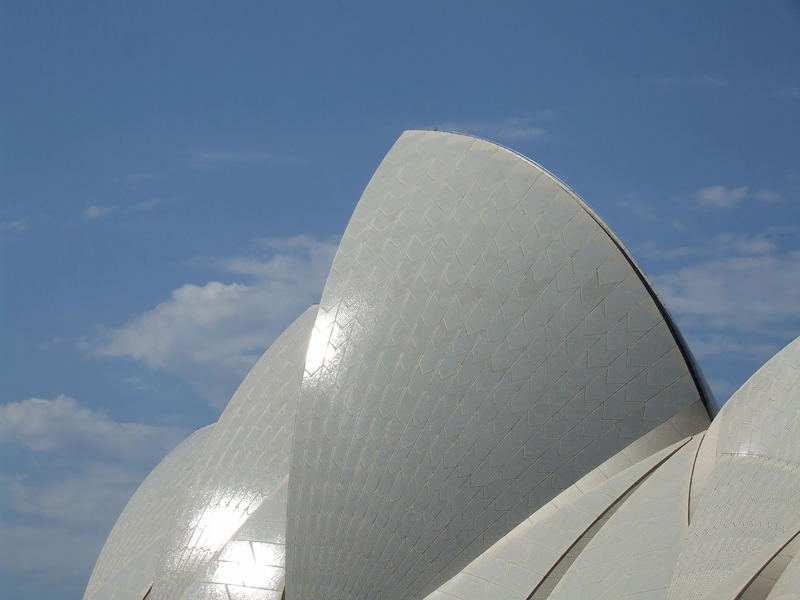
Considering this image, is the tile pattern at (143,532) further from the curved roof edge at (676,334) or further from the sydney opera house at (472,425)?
the curved roof edge at (676,334)

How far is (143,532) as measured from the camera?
2028cm

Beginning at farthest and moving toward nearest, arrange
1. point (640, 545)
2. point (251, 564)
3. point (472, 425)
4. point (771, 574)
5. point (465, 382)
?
point (251, 564) → point (465, 382) → point (472, 425) → point (640, 545) → point (771, 574)

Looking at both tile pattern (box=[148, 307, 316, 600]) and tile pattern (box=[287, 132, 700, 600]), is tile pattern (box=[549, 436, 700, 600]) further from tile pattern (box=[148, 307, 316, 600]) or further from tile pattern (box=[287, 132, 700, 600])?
tile pattern (box=[148, 307, 316, 600])

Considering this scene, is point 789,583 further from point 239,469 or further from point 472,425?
point 239,469

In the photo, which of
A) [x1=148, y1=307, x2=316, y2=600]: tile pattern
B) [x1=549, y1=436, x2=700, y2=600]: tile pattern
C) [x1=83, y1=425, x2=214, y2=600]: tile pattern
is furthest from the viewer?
[x1=83, y1=425, x2=214, y2=600]: tile pattern

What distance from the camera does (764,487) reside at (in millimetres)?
10820

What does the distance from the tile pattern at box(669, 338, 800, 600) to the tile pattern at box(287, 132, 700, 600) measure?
2335mm

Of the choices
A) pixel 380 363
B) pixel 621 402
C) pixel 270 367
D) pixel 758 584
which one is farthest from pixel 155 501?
pixel 758 584

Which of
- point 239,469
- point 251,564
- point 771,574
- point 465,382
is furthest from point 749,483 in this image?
point 239,469

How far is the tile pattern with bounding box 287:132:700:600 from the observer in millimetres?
14859

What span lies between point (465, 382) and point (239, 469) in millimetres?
4517

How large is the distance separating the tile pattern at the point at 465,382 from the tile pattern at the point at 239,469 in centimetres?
134

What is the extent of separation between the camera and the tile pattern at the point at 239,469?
56.1 feet

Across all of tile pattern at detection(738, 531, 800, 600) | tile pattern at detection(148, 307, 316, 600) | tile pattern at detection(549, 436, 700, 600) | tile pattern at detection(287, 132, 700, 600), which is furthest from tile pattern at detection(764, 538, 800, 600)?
tile pattern at detection(148, 307, 316, 600)
